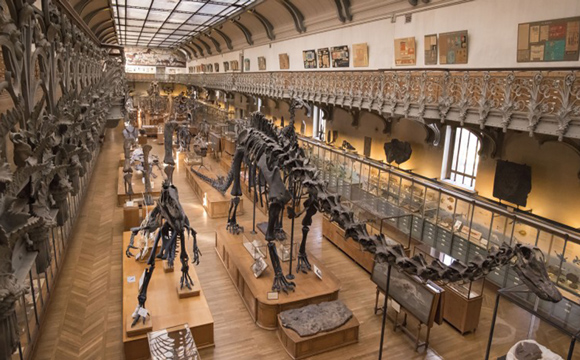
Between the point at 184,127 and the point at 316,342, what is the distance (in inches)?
603

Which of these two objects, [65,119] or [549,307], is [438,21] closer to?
[549,307]

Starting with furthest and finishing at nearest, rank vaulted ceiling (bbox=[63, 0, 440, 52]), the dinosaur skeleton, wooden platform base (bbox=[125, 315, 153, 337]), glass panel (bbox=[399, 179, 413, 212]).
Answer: vaulted ceiling (bbox=[63, 0, 440, 52]), glass panel (bbox=[399, 179, 413, 212]), the dinosaur skeleton, wooden platform base (bbox=[125, 315, 153, 337])

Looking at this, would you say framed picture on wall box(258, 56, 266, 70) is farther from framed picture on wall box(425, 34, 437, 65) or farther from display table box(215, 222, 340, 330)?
display table box(215, 222, 340, 330)

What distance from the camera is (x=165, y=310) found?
6297 mm

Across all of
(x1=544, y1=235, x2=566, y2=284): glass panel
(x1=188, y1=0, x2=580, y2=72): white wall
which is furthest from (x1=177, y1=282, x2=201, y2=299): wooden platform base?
(x1=188, y1=0, x2=580, y2=72): white wall

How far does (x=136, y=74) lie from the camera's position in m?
46.3

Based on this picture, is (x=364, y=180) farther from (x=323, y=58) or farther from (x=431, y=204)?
(x=323, y=58)

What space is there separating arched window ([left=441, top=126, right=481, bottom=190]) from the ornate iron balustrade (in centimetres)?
195

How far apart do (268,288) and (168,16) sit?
27072 millimetres

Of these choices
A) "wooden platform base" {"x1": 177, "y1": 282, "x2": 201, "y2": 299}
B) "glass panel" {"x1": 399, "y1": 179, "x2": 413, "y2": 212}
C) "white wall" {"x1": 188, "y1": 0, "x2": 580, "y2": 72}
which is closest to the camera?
"wooden platform base" {"x1": 177, "y1": 282, "x2": 201, "y2": 299}

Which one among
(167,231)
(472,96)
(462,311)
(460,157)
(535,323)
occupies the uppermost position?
(472,96)

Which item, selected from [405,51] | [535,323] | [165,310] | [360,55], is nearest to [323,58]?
[360,55]

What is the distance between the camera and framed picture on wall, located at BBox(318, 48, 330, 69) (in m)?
18.2

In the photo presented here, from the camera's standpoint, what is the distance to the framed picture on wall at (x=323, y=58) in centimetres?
1820
